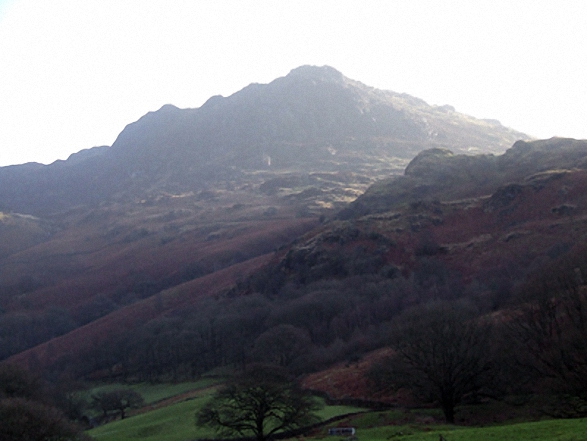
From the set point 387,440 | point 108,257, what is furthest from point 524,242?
point 108,257

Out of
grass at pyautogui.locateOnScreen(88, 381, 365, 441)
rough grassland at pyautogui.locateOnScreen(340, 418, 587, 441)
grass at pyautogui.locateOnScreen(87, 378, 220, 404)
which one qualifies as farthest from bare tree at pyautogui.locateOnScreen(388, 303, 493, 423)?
grass at pyautogui.locateOnScreen(87, 378, 220, 404)

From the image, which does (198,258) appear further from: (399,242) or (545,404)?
(545,404)

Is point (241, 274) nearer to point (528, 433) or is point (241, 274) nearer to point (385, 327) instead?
point (385, 327)

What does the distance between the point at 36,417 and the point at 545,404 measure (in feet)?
96.1

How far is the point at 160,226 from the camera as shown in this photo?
193750 mm

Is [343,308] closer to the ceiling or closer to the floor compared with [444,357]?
closer to the floor

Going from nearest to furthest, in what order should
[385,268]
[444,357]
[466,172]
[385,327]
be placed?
[444,357], [385,327], [385,268], [466,172]

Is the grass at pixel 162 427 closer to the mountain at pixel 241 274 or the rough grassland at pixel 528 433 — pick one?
the rough grassland at pixel 528 433

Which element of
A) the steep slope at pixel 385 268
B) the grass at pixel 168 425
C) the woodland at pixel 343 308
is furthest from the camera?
the steep slope at pixel 385 268

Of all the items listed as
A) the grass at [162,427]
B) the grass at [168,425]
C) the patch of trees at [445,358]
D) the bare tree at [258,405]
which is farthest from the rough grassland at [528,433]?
the grass at [162,427]

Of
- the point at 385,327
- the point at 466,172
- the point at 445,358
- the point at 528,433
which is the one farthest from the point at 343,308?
the point at 466,172

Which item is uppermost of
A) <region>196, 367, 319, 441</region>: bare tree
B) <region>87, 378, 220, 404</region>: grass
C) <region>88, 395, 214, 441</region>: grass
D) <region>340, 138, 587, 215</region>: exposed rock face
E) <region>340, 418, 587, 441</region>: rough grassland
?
<region>340, 138, 587, 215</region>: exposed rock face

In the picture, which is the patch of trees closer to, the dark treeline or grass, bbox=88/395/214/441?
the dark treeline

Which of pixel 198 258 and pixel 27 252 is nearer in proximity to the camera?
pixel 198 258
